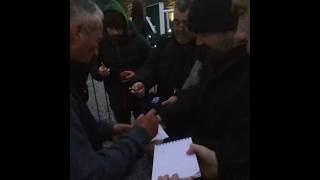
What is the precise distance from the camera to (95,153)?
1.38 m

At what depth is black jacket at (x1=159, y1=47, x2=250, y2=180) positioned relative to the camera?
62.4 inches

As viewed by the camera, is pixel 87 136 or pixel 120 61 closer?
pixel 87 136

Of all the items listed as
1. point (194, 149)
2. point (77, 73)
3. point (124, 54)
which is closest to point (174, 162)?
point (194, 149)

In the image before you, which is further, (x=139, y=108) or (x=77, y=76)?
(x=139, y=108)

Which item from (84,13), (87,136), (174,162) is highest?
(84,13)

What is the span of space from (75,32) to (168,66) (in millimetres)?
1359

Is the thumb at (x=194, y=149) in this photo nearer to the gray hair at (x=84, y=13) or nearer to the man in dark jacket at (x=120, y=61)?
the gray hair at (x=84, y=13)

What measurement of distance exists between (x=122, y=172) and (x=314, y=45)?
28.9 inches

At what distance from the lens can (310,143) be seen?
1.24 metres

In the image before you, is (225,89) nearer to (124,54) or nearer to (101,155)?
(101,155)

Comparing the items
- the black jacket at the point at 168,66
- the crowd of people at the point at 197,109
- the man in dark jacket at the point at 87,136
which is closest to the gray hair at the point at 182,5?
the black jacket at the point at 168,66

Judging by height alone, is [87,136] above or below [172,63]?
below
